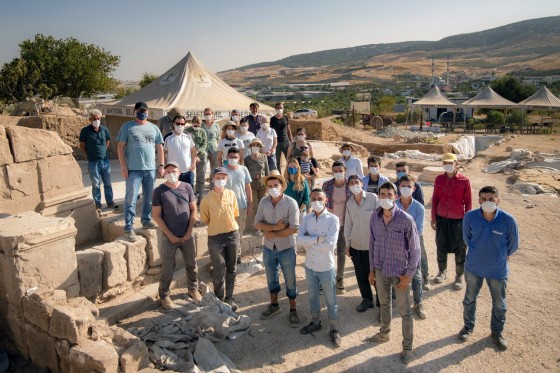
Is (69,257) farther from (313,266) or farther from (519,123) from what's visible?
(519,123)

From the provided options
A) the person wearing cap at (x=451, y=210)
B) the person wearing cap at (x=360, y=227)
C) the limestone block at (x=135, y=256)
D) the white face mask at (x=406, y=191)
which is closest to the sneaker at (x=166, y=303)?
the limestone block at (x=135, y=256)

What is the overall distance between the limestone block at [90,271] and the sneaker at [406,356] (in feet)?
12.5

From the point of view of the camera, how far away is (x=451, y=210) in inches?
249

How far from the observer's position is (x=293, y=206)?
5.46 metres

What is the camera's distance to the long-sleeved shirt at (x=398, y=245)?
15.3ft

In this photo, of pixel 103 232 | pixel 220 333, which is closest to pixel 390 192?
pixel 220 333

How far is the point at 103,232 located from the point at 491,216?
18.6 feet

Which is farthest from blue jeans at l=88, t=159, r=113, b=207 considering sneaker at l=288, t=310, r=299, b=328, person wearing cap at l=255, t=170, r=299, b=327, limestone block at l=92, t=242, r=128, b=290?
sneaker at l=288, t=310, r=299, b=328

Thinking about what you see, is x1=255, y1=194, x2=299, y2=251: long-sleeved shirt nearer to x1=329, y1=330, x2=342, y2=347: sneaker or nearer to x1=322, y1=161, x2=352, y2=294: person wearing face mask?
x1=322, y1=161, x2=352, y2=294: person wearing face mask

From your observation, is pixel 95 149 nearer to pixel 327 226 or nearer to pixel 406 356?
pixel 327 226

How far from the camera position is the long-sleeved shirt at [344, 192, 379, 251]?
18.3 feet

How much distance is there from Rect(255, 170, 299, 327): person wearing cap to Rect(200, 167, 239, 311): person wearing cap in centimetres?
40

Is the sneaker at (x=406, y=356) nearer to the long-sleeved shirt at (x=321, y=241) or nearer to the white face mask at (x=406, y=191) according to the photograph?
the long-sleeved shirt at (x=321, y=241)

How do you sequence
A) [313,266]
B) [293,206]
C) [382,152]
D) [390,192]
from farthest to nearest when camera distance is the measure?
1. [382,152]
2. [293,206]
3. [313,266]
4. [390,192]
